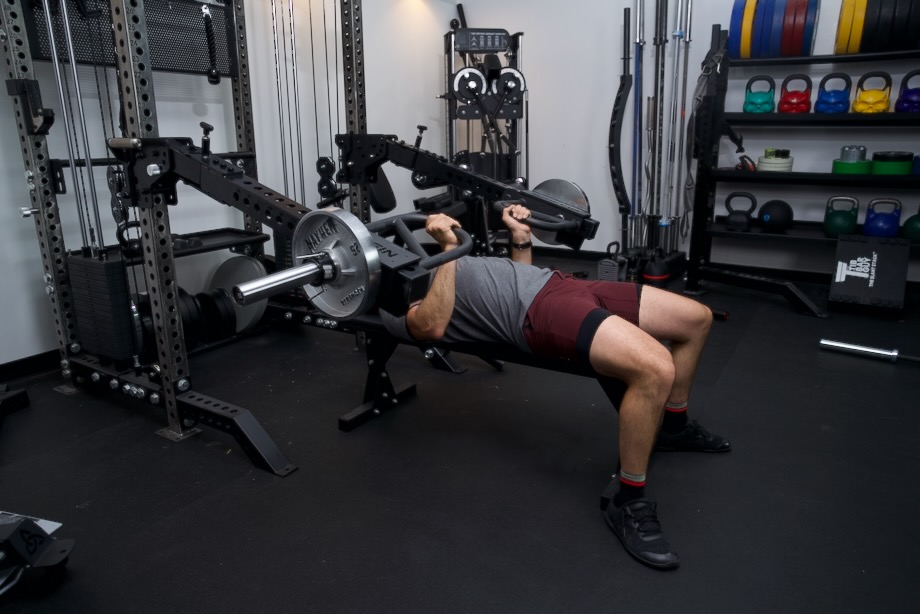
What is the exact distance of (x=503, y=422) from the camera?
2.28m

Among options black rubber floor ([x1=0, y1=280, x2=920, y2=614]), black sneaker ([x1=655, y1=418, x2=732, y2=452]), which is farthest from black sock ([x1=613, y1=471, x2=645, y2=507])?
black sneaker ([x1=655, y1=418, x2=732, y2=452])

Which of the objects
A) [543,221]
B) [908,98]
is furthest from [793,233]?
[543,221]

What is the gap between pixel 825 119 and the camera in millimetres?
3633

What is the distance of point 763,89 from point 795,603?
3.69 metres

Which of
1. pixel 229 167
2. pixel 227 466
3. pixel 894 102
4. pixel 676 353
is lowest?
pixel 227 466

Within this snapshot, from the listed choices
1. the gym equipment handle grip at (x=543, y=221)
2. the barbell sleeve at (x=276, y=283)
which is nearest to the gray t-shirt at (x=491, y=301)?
the gym equipment handle grip at (x=543, y=221)

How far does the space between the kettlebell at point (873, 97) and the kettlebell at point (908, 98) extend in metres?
0.07

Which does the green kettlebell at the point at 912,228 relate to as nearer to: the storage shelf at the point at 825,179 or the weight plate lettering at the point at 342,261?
the storage shelf at the point at 825,179

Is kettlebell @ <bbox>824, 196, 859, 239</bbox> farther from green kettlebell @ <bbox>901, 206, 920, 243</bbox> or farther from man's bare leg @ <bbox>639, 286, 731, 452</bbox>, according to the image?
man's bare leg @ <bbox>639, 286, 731, 452</bbox>

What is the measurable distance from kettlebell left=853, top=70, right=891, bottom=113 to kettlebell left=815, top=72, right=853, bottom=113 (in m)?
0.06

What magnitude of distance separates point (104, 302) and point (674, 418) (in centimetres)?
209

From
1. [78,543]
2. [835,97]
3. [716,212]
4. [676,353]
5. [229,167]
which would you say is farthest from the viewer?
[716,212]

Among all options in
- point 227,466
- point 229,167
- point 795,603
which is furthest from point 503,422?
point 229,167

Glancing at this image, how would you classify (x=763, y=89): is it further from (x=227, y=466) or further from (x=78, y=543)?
(x=78, y=543)
